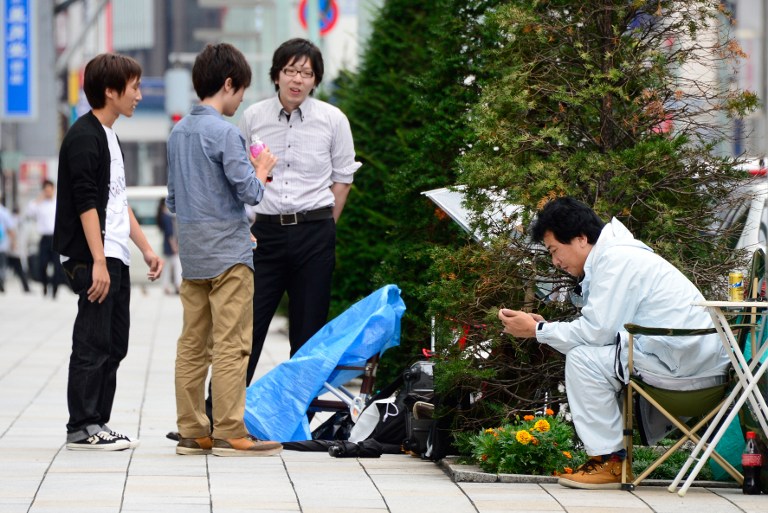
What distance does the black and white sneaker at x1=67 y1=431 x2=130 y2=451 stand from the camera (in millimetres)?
7191

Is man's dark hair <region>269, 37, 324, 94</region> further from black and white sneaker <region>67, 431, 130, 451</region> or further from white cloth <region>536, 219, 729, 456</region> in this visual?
white cloth <region>536, 219, 729, 456</region>

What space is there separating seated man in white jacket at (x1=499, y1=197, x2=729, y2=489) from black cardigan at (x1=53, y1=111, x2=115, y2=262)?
80.3 inches

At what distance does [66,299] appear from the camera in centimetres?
2434

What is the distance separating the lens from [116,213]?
23.9ft

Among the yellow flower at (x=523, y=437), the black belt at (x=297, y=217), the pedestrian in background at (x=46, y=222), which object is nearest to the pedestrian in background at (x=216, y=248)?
the black belt at (x=297, y=217)

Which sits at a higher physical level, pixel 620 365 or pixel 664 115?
pixel 664 115

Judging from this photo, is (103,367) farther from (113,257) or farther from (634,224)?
(634,224)

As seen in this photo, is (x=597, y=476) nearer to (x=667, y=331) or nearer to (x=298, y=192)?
(x=667, y=331)

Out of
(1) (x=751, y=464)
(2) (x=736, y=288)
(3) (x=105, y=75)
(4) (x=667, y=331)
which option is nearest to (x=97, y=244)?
(3) (x=105, y=75)

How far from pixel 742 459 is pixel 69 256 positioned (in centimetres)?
310

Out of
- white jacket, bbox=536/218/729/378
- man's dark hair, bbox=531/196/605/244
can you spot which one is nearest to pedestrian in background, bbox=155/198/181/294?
man's dark hair, bbox=531/196/605/244

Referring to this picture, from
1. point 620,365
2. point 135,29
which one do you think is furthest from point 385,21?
point 135,29

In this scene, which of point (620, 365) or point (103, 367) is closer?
point (620, 365)

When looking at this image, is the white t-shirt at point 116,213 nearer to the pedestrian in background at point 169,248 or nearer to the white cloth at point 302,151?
the white cloth at point 302,151
